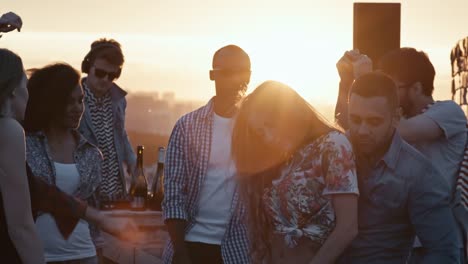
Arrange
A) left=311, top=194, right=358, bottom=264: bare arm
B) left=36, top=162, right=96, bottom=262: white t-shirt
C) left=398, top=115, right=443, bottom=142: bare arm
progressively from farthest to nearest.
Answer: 1. left=36, top=162, right=96, bottom=262: white t-shirt
2. left=398, top=115, right=443, bottom=142: bare arm
3. left=311, top=194, right=358, bottom=264: bare arm

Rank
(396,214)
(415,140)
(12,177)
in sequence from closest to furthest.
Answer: (12,177) → (396,214) → (415,140)

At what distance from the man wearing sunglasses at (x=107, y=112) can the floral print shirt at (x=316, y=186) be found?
3.69 meters

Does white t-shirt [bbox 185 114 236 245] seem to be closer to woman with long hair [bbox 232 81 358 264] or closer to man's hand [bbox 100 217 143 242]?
man's hand [bbox 100 217 143 242]

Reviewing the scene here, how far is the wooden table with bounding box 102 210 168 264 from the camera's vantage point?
9594mm

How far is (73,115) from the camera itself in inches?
265

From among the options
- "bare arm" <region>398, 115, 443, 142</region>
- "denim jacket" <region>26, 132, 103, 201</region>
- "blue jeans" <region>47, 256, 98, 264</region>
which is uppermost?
"bare arm" <region>398, 115, 443, 142</region>

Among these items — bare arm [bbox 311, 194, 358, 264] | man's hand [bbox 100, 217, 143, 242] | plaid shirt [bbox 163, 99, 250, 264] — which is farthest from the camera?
plaid shirt [bbox 163, 99, 250, 264]

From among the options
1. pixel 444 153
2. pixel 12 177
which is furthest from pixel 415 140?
pixel 12 177

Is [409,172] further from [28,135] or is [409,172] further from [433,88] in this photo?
[28,135]

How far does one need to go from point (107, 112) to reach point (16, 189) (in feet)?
13.4

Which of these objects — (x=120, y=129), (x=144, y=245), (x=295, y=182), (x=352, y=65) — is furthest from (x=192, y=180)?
(x=144, y=245)

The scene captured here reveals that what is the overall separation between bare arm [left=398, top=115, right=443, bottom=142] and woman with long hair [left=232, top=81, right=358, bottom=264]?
1.34 m

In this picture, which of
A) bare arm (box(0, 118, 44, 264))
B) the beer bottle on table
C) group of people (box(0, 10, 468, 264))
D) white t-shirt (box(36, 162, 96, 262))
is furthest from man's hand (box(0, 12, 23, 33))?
bare arm (box(0, 118, 44, 264))

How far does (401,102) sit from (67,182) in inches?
74.1
